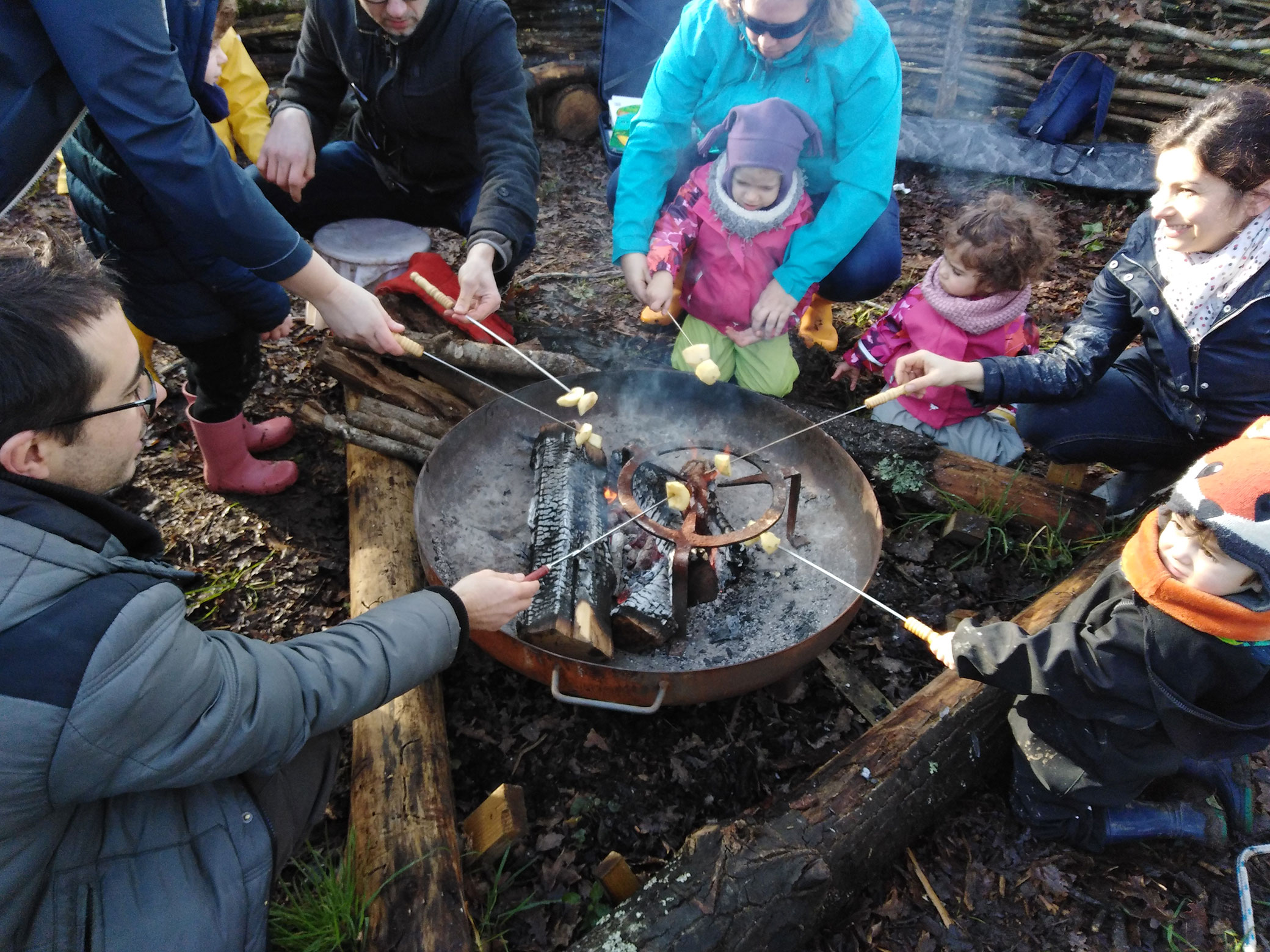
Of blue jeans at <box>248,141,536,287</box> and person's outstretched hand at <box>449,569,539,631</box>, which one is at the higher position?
blue jeans at <box>248,141,536,287</box>

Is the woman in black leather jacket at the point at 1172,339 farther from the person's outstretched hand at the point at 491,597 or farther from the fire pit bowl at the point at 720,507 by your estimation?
the person's outstretched hand at the point at 491,597

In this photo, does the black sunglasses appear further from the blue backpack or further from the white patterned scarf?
the blue backpack

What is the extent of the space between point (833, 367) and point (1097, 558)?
191cm

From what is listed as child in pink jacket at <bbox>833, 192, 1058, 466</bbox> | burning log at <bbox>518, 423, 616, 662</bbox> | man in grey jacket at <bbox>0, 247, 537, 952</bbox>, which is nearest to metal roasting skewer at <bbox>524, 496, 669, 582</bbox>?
burning log at <bbox>518, 423, 616, 662</bbox>

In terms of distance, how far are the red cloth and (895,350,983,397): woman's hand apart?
1.96 meters

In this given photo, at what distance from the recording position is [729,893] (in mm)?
2080

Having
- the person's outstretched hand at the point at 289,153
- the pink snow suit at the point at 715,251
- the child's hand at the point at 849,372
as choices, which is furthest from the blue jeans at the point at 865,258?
the person's outstretched hand at the point at 289,153

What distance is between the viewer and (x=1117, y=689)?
2.12 m

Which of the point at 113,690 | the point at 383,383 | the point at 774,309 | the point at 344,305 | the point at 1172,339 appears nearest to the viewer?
the point at 113,690

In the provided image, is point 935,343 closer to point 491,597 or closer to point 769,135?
point 769,135

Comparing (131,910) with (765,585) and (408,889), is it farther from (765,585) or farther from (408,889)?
(765,585)

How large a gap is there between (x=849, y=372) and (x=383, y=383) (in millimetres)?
2602

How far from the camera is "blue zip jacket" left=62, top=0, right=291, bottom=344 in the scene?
270 cm

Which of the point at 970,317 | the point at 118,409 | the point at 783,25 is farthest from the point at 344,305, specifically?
the point at 970,317
